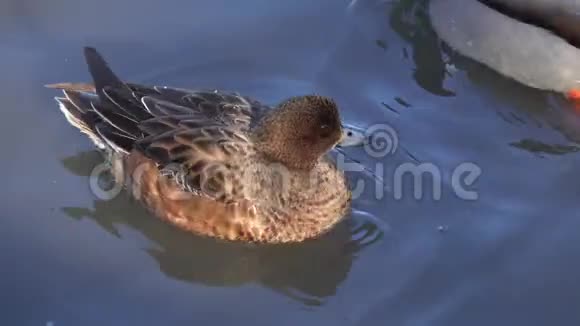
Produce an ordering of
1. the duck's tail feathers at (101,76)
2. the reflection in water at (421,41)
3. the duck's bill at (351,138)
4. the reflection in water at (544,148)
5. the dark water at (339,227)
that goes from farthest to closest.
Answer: the reflection in water at (421,41), the reflection in water at (544,148), the duck's tail feathers at (101,76), the duck's bill at (351,138), the dark water at (339,227)

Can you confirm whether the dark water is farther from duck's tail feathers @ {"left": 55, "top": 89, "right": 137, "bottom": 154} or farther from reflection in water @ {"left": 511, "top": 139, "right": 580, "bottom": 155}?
duck's tail feathers @ {"left": 55, "top": 89, "right": 137, "bottom": 154}

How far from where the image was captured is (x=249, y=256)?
15.3 ft

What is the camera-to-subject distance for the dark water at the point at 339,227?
439 cm

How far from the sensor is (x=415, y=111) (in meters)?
5.44

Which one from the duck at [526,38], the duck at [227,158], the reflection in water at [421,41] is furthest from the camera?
the reflection in water at [421,41]

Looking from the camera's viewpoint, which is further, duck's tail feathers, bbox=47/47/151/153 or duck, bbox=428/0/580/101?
duck, bbox=428/0/580/101

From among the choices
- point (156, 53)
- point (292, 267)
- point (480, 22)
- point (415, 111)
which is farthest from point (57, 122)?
point (480, 22)

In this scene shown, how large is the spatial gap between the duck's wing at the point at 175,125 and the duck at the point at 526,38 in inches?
63.6

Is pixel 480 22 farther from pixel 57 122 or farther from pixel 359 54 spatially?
pixel 57 122

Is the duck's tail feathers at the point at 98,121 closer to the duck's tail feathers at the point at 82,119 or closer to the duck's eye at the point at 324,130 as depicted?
the duck's tail feathers at the point at 82,119

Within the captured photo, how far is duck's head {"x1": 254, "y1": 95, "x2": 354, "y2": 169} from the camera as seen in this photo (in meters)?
4.45

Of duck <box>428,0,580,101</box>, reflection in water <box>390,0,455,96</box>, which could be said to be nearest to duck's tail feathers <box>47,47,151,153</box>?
reflection in water <box>390,0,455,96</box>

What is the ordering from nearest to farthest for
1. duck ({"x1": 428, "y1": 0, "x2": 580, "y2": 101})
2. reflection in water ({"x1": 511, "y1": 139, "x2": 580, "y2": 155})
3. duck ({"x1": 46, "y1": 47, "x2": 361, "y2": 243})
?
duck ({"x1": 46, "y1": 47, "x2": 361, "y2": 243}) → reflection in water ({"x1": 511, "y1": 139, "x2": 580, "y2": 155}) → duck ({"x1": 428, "y1": 0, "x2": 580, "y2": 101})

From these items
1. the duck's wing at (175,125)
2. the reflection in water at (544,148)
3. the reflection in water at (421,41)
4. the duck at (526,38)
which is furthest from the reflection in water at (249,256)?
the duck at (526,38)
